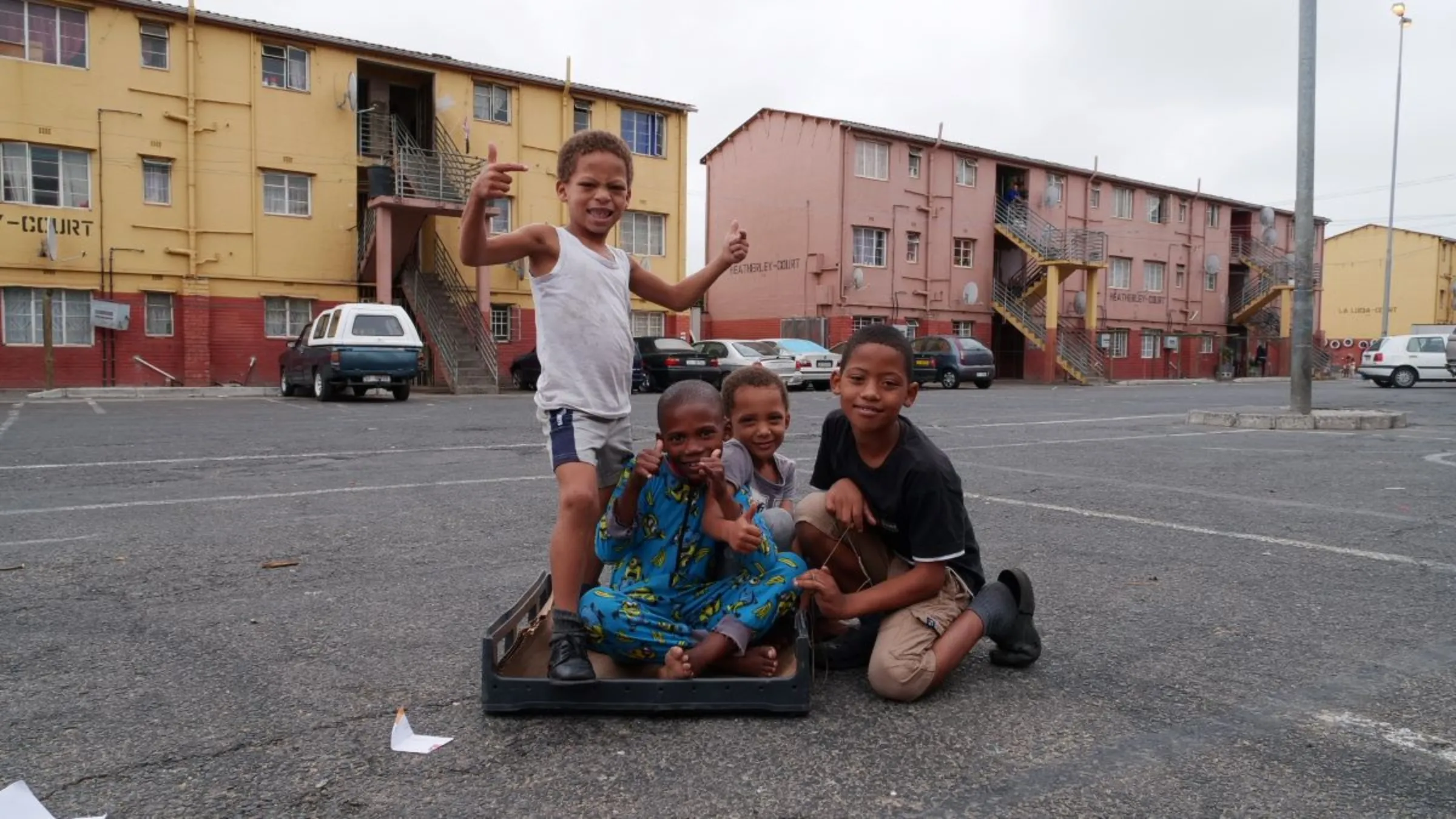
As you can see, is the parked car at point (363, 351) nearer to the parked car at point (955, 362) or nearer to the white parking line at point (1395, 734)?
the parked car at point (955, 362)

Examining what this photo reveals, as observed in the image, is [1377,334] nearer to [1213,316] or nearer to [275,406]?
[1213,316]

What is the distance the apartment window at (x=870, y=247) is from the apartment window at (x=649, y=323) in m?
7.91

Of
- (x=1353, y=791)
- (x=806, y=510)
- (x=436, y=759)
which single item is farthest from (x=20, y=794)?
(x=1353, y=791)

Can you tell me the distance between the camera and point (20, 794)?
216 cm

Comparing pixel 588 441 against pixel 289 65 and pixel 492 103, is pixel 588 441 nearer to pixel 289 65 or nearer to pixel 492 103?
pixel 289 65

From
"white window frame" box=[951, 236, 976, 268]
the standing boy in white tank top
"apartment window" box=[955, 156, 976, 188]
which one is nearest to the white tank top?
the standing boy in white tank top

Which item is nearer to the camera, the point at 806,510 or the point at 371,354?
the point at 806,510

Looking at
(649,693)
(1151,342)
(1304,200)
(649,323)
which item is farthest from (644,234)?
(649,693)

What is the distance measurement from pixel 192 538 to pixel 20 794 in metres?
3.35

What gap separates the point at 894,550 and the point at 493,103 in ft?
88.8

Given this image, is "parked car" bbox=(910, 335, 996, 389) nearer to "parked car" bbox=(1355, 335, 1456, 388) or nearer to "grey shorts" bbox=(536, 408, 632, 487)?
"parked car" bbox=(1355, 335, 1456, 388)

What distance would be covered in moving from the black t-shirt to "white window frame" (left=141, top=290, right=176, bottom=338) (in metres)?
24.7

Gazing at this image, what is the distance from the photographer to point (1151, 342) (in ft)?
140

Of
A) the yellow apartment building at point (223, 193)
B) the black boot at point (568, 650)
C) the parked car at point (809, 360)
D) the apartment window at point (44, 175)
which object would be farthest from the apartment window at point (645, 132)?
the black boot at point (568, 650)
